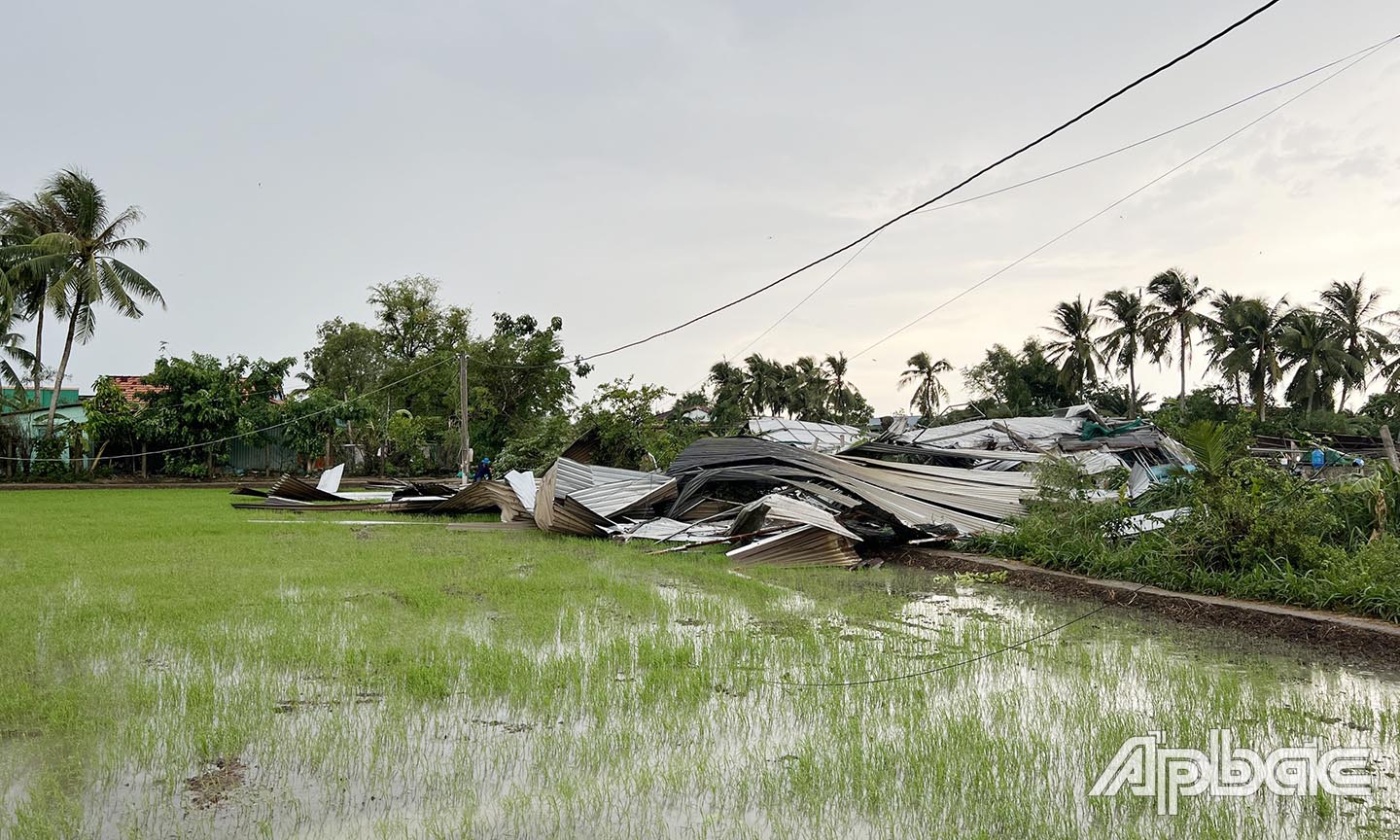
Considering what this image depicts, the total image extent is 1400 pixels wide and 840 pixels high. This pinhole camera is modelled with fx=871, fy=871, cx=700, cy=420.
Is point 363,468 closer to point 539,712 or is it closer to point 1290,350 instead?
point 539,712

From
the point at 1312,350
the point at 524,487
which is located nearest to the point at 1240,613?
the point at 524,487

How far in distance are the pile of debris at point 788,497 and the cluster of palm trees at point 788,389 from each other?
38.6 meters

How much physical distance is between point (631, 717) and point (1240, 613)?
183 inches

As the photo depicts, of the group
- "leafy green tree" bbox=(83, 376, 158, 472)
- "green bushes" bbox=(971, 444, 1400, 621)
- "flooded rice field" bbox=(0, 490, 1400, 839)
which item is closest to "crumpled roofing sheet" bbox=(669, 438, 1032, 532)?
"green bushes" bbox=(971, 444, 1400, 621)

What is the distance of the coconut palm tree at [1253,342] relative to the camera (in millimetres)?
34531

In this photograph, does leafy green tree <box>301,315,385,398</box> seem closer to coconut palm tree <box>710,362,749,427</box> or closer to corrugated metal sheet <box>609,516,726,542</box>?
coconut palm tree <box>710,362,749,427</box>

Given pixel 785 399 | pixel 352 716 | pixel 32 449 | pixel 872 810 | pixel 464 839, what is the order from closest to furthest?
pixel 464 839 < pixel 872 810 < pixel 352 716 < pixel 32 449 < pixel 785 399

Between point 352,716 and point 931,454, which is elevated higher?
point 931,454

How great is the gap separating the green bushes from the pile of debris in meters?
0.86

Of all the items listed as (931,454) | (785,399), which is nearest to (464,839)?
(931,454)

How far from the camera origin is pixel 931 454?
44.8 feet

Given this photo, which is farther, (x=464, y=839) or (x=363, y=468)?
(x=363, y=468)

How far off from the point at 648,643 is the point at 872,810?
100 inches

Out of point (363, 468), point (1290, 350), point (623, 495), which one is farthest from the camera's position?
point (1290, 350)
